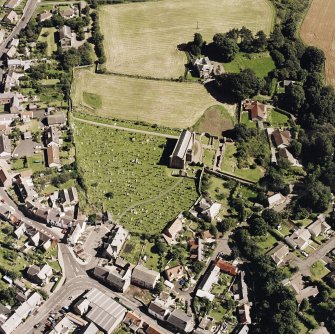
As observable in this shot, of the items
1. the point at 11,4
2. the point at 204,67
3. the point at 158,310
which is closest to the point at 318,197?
the point at 158,310

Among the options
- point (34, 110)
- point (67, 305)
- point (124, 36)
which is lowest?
point (67, 305)

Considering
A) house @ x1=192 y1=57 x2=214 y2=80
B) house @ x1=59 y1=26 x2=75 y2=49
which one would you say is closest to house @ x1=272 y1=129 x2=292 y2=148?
house @ x1=192 y1=57 x2=214 y2=80

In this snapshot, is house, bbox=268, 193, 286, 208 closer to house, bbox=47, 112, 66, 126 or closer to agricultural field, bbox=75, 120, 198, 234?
agricultural field, bbox=75, 120, 198, 234

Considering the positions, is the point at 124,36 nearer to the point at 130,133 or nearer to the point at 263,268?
the point at 130,133

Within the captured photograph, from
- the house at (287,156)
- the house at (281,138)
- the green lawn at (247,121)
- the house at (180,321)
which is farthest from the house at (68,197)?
the house at (281,138)

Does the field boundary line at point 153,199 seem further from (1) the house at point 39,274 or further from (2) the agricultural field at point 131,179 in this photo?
(1) the house at point 39,274

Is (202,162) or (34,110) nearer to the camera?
(202,162)

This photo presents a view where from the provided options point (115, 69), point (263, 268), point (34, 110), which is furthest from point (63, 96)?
point (263, 268)
